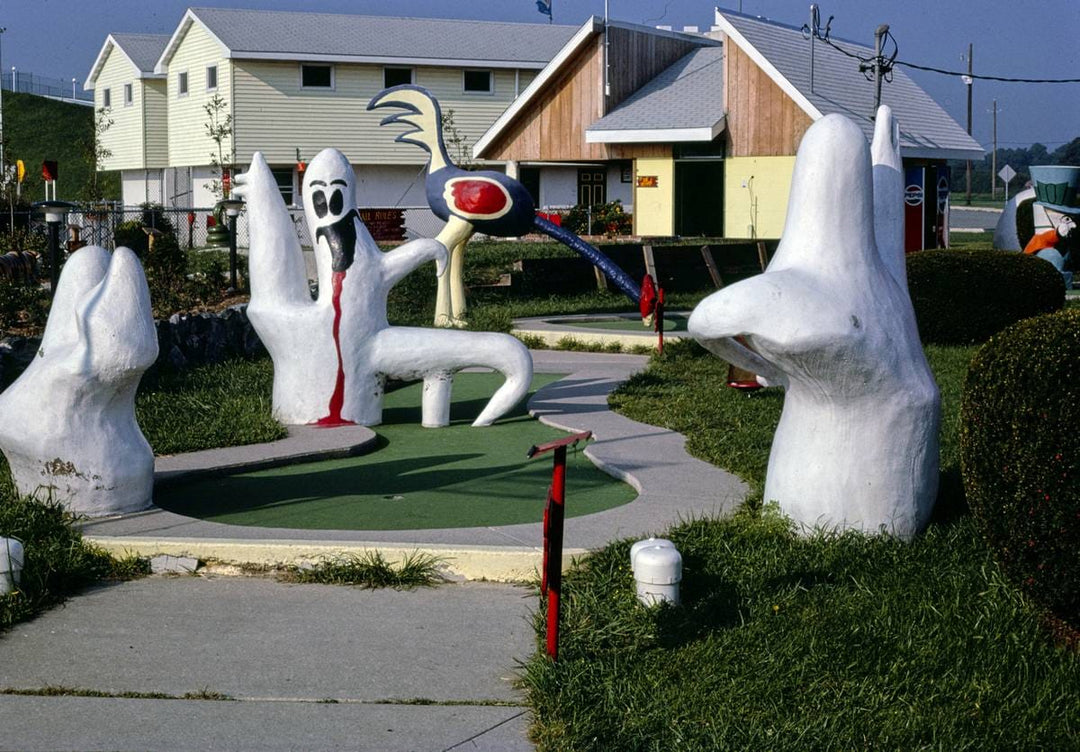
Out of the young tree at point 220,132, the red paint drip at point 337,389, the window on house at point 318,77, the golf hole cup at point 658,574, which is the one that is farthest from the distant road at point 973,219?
the golf hole cup at point 658,574

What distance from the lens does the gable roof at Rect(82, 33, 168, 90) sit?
147 ft

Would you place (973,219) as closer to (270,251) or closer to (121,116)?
(121,116)

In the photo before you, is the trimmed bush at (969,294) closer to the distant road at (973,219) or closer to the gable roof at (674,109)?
the gable roof at (674,109)

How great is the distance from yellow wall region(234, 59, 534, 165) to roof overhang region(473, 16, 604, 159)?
21.8 feet

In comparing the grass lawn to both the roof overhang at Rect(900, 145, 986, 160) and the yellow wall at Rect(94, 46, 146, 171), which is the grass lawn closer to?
the roof overhang at Rect(900, 145, 986, 160)

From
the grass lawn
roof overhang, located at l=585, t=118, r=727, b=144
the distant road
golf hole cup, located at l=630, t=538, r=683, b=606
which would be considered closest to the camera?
the grass lawn

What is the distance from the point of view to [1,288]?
43.1 ft

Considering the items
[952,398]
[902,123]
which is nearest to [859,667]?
[952,398]

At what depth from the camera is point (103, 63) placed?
158 ft

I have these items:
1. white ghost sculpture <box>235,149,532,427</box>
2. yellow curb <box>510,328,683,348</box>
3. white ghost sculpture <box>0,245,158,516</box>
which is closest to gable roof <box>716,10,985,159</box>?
yellow curb <box>510,328,683,348</box>

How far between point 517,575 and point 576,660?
1319 mm

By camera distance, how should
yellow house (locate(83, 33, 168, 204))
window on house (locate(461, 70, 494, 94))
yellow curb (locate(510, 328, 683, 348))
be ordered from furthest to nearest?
yellow house (locate(83, 33, 168, 204)) → window on house (locate(461, 70, 494, 94)) → yellow curb (locate(510, 328, 683, 348))

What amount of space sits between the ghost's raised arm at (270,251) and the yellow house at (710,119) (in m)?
19.0

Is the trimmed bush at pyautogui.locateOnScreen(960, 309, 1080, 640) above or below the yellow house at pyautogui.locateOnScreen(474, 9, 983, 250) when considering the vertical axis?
below
